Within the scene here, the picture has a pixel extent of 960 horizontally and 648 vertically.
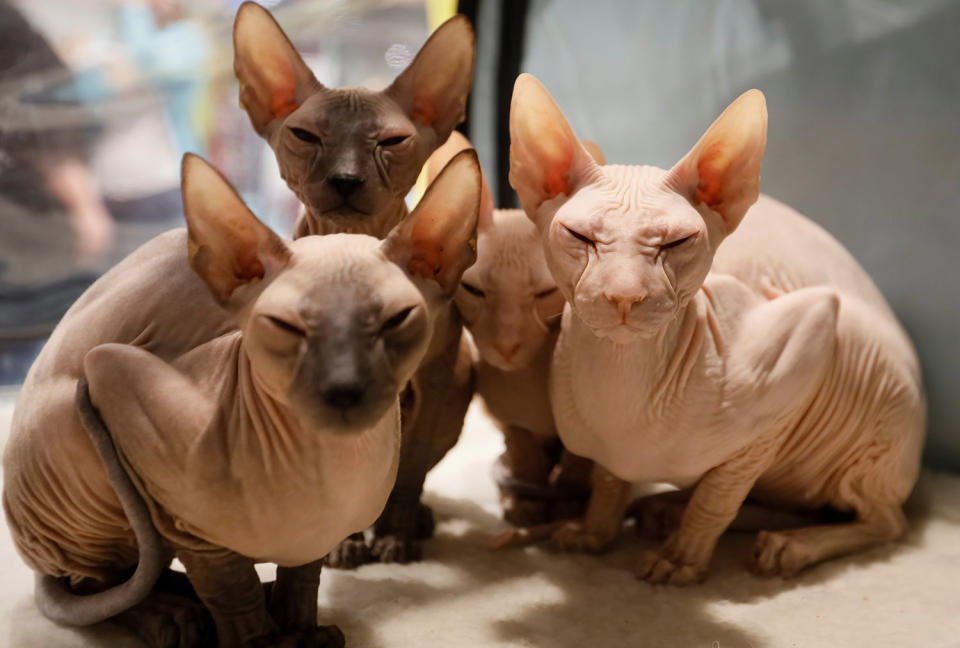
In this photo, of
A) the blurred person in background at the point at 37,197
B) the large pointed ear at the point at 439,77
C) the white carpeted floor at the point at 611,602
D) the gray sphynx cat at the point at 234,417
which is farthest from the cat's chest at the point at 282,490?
the blurred person in background at the point at 37,197

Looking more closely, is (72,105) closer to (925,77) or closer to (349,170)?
(349,170)

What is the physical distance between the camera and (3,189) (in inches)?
99.0

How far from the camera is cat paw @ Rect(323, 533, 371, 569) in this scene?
5.45ft

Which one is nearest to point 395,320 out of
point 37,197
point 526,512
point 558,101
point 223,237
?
point 223,237

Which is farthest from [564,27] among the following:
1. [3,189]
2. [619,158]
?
[3,189]

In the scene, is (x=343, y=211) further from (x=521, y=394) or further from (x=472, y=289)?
(x=521, y=394)

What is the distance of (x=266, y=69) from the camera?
1536 millimetres

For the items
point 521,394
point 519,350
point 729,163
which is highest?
point 729,163

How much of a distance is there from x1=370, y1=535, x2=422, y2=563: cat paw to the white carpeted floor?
3cm

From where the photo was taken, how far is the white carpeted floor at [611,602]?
1.42 metres

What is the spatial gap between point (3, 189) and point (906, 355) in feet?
7.74

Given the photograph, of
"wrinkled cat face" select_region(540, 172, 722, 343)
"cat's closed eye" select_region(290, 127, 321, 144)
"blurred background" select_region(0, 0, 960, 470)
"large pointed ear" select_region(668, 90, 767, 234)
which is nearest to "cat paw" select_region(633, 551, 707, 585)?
"wrinkled cat face" select_region(540, 172, 722, 343)

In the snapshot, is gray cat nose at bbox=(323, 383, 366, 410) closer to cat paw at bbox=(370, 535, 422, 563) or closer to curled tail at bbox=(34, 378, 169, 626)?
curled tail at bbox=(34, 378, 169, 626)

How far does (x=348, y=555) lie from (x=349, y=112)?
0.81 metres
